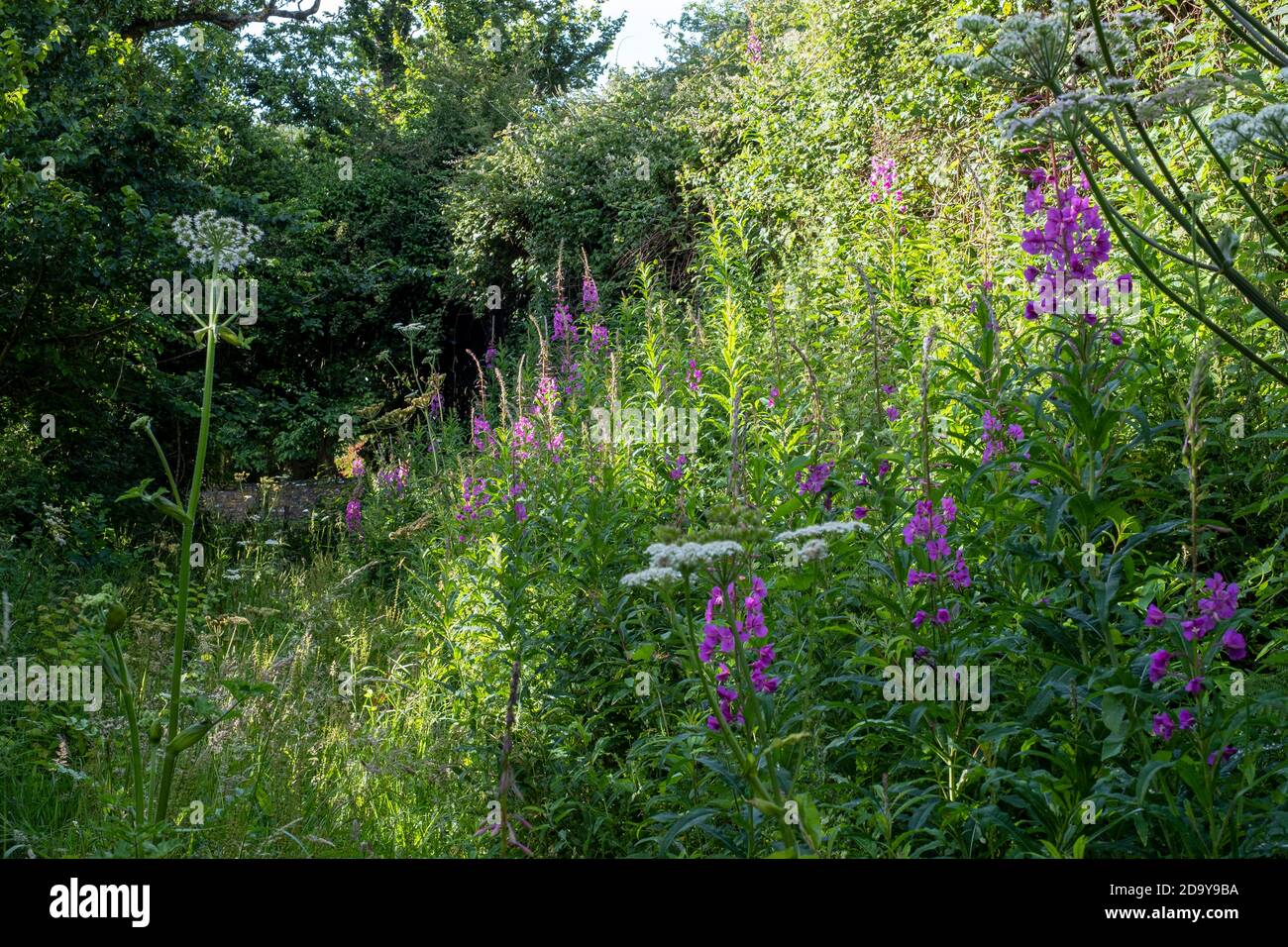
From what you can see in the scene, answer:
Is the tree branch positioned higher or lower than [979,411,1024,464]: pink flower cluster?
higher

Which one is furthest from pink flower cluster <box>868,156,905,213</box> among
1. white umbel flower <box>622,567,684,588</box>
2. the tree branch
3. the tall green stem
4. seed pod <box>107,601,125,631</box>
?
the tree branch

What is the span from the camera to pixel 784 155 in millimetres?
8594

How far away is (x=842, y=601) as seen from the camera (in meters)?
3.10

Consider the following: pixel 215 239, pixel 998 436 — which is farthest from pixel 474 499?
pixel 998 436

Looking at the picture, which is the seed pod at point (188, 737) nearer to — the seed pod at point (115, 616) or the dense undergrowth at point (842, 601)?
the dense undergrowth at point (842, 601)

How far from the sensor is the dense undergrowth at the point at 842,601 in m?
2.25

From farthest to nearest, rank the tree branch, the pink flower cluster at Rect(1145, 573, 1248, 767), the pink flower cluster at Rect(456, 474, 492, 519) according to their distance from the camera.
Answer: the tree branch, the pink flower cluster at Rect(456, 474, 492, 519), the pink flower cluster at Rect(1145, 573, 1248, 767)

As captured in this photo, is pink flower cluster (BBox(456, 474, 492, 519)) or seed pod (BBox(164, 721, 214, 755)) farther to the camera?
pink flower cluster (BBox(456, 474, 492, 519))

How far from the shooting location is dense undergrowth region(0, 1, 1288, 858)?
2252 mm

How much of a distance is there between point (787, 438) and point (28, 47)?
743 centimetres

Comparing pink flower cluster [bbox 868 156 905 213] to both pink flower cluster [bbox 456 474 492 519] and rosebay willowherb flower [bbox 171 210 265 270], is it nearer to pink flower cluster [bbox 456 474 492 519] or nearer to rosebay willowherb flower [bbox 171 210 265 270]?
pink flower cluster [bbox 456 474 492 519]

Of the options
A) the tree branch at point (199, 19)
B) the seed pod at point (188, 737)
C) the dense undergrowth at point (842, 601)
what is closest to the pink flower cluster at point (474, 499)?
the dense undergrowth at point (842, 601)

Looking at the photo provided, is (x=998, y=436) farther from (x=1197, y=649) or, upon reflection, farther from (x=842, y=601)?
(x=1197, y=649)

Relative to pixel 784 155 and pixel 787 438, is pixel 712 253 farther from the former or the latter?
pixel 784 155
